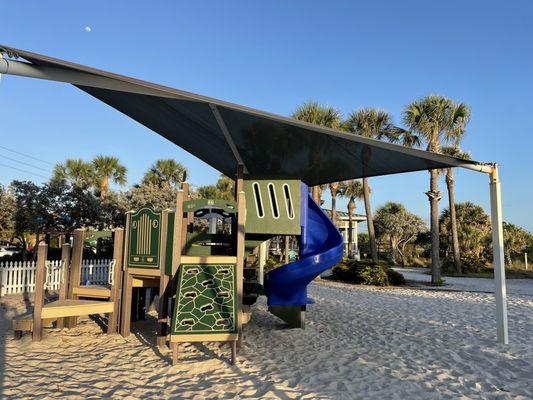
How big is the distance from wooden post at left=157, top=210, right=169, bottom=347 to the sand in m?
0.26

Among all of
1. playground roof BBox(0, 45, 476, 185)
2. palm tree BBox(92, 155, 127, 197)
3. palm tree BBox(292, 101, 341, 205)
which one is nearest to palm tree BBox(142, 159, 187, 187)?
palm tree BBox(92, 155, 127, 197)

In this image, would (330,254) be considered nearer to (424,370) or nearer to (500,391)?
(424,370)

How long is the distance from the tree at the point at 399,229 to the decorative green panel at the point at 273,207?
1356 inches

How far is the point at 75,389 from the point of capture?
4078mm

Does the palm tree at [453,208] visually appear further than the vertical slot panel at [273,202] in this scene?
Yes

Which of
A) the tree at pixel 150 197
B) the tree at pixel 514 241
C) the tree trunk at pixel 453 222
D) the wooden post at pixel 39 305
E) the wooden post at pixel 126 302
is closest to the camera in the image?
the wooden post at pixel 39 305

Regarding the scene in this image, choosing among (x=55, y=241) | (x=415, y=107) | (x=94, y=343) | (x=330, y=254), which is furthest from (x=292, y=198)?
(x=55, y=241)

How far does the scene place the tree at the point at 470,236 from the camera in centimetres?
2691

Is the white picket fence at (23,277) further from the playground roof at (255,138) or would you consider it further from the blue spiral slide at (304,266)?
the blue spiral slide at (304,266)

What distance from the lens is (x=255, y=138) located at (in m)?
6.95

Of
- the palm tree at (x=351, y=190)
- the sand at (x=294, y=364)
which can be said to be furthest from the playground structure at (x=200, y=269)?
the palm tree at (x=351, y=190)

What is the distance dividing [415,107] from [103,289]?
1676 cm

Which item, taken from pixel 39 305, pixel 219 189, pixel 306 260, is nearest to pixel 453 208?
pixel 219 189

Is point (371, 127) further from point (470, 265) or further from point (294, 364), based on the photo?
point (294, 364)
